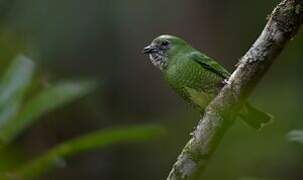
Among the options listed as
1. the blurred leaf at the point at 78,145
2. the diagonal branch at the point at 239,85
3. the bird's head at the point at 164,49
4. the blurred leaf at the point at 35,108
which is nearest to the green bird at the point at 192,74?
the bird's head at the point at 164,49

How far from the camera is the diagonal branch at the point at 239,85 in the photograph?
90.6 inches

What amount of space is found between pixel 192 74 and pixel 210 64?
0.32 ft

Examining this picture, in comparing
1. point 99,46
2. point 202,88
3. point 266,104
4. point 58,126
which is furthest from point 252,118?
point 99,46

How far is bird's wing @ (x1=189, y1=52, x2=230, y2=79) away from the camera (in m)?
3.38

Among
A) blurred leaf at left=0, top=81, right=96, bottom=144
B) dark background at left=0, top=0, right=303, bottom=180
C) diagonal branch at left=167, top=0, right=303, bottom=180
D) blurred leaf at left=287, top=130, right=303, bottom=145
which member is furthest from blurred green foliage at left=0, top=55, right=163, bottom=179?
dark background at left=0, top=0, right=303, bottom=180

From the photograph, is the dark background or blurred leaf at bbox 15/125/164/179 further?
the dark background


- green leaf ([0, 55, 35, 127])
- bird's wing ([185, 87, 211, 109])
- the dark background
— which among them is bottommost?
the dark background

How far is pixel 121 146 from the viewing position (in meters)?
6.75

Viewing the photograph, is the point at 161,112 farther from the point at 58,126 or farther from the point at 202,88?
the point at 202,88

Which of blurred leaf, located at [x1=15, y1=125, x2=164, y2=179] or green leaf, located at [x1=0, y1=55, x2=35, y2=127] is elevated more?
green leaf, located at [x1=0, y1=55, x2=35, y2=127]

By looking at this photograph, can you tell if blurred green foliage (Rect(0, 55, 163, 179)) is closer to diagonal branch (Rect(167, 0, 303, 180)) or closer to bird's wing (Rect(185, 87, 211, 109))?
bird's wing (Rect(185, 87, 211, 109))

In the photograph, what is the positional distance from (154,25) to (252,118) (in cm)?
364

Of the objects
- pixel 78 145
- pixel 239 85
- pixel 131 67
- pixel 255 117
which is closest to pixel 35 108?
pixel 78 145

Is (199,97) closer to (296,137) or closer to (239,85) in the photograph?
(296,137)
